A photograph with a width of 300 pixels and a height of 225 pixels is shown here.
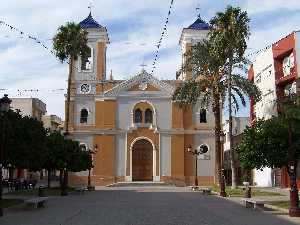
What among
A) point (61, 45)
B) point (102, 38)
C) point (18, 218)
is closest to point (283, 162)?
point (18, 218)

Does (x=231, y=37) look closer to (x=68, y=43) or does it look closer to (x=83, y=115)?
(x=68, y=43)

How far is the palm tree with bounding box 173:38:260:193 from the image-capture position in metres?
44.1

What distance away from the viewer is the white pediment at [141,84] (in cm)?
6538

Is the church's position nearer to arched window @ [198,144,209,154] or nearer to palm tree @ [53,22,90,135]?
arched window @ [198,144,209,154]

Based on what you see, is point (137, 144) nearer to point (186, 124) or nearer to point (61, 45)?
point (186, 124)

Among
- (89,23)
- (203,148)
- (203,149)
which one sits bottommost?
(203,149)

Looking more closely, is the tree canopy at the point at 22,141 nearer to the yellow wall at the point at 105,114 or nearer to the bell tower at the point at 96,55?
the yellow wall at the point at 105,114

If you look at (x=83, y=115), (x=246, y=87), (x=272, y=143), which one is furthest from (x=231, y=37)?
(x=83, y=115)

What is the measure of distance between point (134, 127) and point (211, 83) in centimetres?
2081

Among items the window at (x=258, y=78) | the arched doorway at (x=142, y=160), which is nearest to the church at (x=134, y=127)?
the arched doorway at (x=142, y=160)

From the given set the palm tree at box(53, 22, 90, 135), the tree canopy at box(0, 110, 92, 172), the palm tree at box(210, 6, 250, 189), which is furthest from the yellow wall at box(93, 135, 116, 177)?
the tree canopy at box(0, 110, 92, 172)

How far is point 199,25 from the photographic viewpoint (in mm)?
68000

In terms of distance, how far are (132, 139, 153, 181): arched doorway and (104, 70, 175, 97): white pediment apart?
19.9 feet

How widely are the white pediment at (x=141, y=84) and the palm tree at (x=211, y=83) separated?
1710cm
